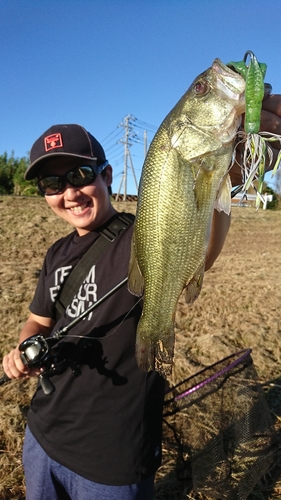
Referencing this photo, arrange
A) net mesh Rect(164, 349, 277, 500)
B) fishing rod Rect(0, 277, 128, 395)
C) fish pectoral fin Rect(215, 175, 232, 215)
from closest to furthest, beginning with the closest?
fish pectoral fin Rect(215, 175, 232, 215)
fishing rod Rect(0, 277, 128, 395)
net mesh Rect(164, 349, 277, 500)

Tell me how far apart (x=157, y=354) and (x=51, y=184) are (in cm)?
131

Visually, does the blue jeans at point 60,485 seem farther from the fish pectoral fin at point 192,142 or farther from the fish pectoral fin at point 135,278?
the fish pectoral fin at point 192,142

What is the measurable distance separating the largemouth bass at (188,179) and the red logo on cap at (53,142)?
1002mm

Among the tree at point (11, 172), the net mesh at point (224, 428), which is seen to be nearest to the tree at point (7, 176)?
the tree at point (11, 172)

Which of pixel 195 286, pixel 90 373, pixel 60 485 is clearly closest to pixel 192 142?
pixel 195 286

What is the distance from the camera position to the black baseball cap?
7.97 ft

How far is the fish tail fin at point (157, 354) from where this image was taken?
1829 millimetres

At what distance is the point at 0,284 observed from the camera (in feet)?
28.8

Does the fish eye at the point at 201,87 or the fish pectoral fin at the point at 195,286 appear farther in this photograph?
the fish pectoral fin at the point at 195,286

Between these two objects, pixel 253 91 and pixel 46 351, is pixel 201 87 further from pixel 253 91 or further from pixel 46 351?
pixel 46 351

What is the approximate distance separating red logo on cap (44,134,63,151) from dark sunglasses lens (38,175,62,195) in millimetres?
187

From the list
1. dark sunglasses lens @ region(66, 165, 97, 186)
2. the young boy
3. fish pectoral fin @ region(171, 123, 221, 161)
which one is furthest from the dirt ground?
fish pectoral fin @ region(171, 123, 221, 161)

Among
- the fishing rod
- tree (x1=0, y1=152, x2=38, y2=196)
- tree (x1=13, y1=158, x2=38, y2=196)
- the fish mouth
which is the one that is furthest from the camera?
tree (x1=0, y1=152, x2=38, y2=196)

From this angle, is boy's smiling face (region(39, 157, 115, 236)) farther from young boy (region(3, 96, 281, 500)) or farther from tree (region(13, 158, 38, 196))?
tree (region(13, 158, 38, 196))
